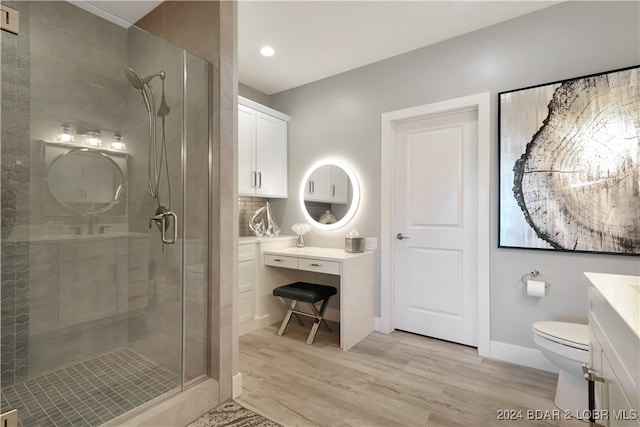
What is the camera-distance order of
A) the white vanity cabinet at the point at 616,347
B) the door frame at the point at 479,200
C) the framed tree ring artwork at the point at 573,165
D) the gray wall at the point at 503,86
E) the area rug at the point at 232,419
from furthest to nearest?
the door frame at the point at 479,200 → the gray wall at the point at 503,86 → the framed tree ring artwork at the point at 573,165 → the area rug at the point at 232,419 → the white vanity cabinet at the point at 616,347

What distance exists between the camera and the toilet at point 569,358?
5.41 feet

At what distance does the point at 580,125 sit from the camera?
208 cm

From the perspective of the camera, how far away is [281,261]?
2.96m

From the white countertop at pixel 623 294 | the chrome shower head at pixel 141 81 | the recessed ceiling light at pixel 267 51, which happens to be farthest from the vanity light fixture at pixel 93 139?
the white countertop at pixel 623 294

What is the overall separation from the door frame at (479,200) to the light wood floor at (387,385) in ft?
0.91

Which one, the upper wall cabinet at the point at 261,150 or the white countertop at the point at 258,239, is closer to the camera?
the white countertop at the point at 258,239

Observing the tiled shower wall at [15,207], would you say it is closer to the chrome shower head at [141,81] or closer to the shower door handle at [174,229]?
the chrome shower head at [141,81]

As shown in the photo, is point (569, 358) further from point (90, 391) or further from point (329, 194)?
point (90, 391)

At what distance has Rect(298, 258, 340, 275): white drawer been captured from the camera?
2615mm

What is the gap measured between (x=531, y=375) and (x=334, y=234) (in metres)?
1.95

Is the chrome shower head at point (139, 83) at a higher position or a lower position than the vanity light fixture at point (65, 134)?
higher

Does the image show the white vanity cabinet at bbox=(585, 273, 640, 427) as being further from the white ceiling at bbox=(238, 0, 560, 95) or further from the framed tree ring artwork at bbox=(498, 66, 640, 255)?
the white ceiling at bbox=(238, 0, 560, 95)

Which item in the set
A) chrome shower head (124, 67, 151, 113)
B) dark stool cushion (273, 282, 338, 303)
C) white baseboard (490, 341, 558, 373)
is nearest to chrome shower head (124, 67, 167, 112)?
chrome shower head (124, 67, 151, 113)

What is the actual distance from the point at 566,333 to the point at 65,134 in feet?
10.5
